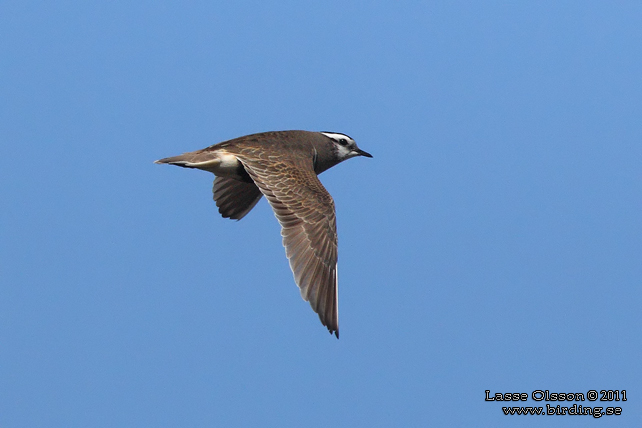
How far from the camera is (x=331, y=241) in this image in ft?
29.5

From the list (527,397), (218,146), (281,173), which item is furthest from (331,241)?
(527,397)

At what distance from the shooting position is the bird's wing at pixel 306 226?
8391mm

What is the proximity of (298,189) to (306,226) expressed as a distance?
0.60 metres

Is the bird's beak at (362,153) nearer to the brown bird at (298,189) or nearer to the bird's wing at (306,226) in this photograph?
the brown bird at (298,189)

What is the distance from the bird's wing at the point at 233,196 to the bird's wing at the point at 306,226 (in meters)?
1.93

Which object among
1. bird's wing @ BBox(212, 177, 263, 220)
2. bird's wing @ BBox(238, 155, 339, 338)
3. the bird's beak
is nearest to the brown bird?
bird's wing @ BBox(238, 155, 339, 338)

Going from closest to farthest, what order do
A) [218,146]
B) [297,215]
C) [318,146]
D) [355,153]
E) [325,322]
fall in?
[325,322], [297,215], [218,146], [318,146], [355,153]

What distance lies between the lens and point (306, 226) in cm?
888

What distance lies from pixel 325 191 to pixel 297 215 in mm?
682

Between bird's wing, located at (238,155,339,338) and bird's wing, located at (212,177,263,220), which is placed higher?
bird's wing, located at (212,177,263,220)

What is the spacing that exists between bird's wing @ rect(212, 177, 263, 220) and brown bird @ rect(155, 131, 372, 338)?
0.20 m

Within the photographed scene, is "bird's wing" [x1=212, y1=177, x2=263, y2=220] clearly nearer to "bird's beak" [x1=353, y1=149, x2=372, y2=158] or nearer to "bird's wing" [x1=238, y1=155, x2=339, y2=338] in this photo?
"bird's beak" [x1=353, y1=149, x2=372, y2=158]

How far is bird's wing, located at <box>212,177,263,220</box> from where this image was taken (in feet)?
37.9

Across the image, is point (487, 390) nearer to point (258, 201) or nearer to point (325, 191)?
point (325, 191)
